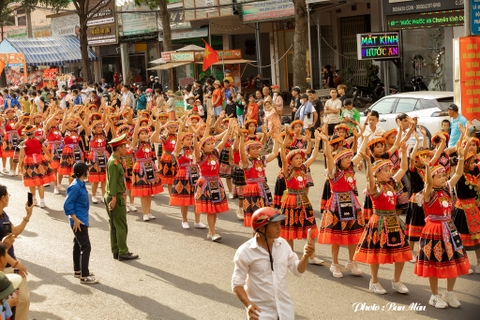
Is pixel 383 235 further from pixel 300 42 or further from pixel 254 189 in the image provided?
pixel 300 42

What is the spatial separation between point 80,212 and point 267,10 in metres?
21.4

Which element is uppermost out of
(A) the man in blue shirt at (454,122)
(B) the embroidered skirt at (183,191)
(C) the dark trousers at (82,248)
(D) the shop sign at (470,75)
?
(D) the shop sign at (470,75)

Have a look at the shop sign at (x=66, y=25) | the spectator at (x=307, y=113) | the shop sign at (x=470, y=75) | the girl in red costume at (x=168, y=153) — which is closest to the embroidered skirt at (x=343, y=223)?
the girl in red costume at (x=168, y=153)

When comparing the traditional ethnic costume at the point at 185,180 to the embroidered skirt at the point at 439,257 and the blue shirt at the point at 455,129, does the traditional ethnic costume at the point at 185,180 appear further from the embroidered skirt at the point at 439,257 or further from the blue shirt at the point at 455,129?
the embroidered skirt at the point at 439,257

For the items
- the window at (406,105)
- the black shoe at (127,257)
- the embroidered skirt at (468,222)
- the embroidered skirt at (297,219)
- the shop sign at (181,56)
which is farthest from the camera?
the shop sign at (181,56)

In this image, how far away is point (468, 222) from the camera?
9125 millimetres

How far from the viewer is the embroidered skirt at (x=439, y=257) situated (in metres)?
7.93

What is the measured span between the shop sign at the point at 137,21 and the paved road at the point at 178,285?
2628 cm

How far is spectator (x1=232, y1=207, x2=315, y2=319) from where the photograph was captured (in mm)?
5758

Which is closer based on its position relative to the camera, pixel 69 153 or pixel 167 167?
pixel 167 167

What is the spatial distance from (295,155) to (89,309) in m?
3.46

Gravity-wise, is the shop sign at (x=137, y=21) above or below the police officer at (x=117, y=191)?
above

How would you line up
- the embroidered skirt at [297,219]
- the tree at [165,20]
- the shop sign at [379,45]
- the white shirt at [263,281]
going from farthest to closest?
the tree at [165,20] < the shop sign at [379,45] < the embroidered skirt at [297,219] < the white shirt at [263,281]

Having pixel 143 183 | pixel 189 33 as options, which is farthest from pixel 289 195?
pixel 189 33
